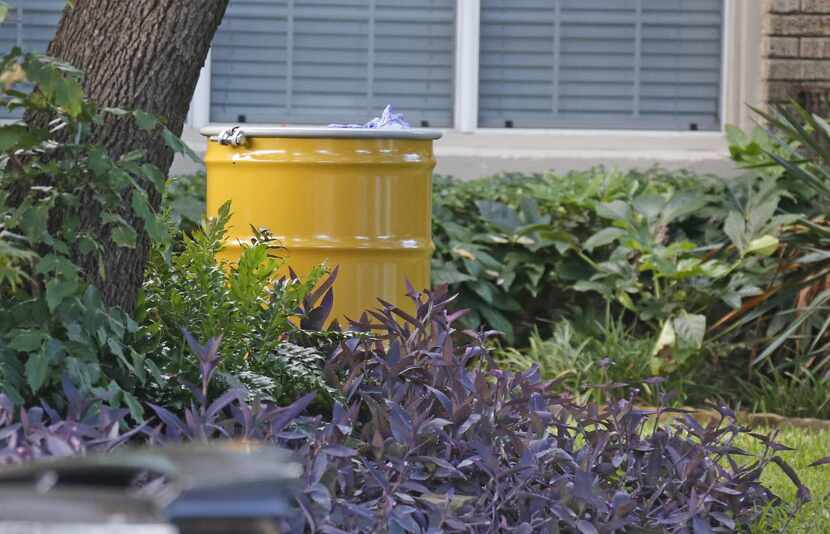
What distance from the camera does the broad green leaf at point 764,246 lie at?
223 inches

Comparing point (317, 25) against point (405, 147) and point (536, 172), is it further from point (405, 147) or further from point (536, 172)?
point (405, 147)

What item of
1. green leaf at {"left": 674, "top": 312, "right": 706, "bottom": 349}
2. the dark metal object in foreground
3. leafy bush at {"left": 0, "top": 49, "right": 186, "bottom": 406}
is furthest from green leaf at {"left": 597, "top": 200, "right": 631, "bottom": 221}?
the dark metal object in foreground

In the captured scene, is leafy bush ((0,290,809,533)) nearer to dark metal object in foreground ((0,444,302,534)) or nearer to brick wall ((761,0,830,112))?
dark metal object in foreground ((0,444,302,534))

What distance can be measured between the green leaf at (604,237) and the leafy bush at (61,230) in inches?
131

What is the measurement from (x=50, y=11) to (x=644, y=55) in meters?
3.26

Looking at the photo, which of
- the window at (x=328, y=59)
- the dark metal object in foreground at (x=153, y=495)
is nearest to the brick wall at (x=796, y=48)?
the window at (x=328, y=59)

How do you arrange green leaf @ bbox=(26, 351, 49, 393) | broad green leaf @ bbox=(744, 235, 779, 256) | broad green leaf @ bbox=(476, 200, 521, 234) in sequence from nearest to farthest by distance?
green leaf @ bbox=(26, 351, 49, 393), broad green leaf @ bbox=(744, 235, 779, 256), broad green leaf @ bbox=(476, 200, 521, 234)

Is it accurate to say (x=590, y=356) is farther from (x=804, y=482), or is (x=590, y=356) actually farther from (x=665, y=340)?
(x=804, y=482)

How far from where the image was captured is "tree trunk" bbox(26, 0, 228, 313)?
9.66 feet

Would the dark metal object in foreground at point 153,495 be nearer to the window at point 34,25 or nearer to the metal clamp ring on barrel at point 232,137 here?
the metal clamp ring on barrel at point 232,137

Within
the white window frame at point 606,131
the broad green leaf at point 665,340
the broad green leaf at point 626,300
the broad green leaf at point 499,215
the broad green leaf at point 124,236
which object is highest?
the white window frame at point 606,131

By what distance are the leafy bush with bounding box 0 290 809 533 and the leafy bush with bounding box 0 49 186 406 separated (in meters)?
0.13

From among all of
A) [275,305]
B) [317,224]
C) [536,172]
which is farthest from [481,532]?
[536,172]

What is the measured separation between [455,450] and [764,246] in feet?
10.3
